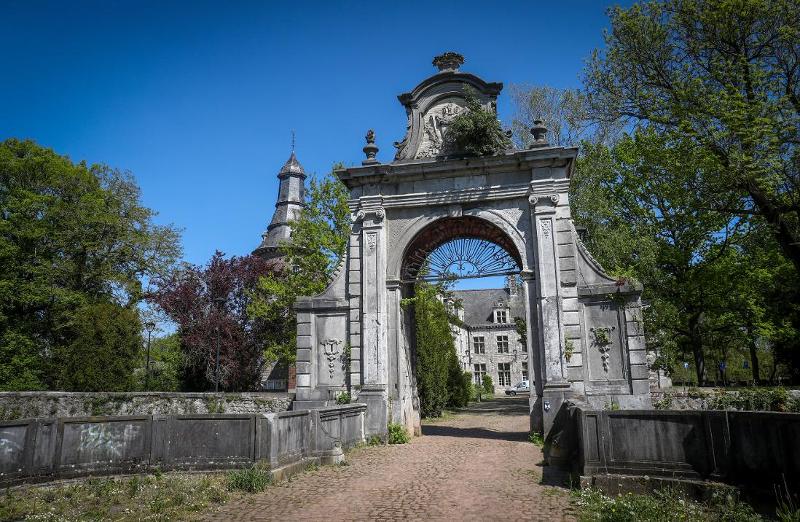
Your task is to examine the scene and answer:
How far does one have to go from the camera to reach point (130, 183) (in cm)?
2994

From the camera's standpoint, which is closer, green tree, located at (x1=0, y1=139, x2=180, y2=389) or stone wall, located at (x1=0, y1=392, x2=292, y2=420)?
stone wall, located at (x1=0, y1=392, x2=292, y2=420)

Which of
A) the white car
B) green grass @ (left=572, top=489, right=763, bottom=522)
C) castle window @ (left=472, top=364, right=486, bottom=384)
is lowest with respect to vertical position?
the white car

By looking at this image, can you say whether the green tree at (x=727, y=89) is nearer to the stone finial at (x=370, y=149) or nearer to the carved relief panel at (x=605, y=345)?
the carved relief panel at (x=605, y=345)

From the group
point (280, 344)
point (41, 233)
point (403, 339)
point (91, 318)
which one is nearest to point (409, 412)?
point (403, 339)

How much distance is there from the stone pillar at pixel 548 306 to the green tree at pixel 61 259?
62.3ft

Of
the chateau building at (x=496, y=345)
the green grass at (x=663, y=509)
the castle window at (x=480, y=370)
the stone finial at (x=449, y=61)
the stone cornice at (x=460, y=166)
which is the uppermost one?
the stone finial at (x=449, y=61)

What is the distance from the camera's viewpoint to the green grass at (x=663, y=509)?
213 inches

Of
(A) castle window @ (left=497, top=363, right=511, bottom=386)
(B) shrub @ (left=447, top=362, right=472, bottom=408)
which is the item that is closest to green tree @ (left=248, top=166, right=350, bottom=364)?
(B) shrub @ (left=447, top=362, right=472, bottom=408)

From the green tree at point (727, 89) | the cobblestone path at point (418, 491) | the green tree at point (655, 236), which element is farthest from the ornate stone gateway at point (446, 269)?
the green tree at point (655, 236)

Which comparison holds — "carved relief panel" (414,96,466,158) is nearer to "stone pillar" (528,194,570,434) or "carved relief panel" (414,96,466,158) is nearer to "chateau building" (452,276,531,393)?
"stone pillar" (528,194,570,434)

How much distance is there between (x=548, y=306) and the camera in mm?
12938

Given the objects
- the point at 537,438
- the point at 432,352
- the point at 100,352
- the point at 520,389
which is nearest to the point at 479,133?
the point at 537,438

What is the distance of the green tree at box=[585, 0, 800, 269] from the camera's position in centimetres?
1309

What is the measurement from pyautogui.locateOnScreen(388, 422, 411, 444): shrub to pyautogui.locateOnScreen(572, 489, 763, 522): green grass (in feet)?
23.4
